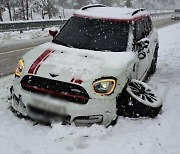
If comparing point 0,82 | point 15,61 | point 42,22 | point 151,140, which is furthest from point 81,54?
point 42,22

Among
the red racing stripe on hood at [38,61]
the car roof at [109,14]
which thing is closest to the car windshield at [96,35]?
the car roof at [109,14]

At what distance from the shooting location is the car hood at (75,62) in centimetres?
433

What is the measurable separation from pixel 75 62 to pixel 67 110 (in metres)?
0.88

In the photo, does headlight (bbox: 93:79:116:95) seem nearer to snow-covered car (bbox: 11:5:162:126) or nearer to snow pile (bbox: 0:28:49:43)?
snow-covered car (bbox: 11:5:162:126)

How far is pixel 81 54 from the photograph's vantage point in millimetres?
5055

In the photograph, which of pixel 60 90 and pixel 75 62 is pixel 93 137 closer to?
pixel 60 90

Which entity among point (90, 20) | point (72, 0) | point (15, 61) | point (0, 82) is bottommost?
point (72, 0)

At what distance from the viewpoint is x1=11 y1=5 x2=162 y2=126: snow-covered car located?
420 cm

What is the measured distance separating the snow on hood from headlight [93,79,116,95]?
15 centimetres

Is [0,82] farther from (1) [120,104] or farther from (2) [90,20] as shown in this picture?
(1) [120,104]

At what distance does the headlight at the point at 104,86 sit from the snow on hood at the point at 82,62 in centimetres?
15

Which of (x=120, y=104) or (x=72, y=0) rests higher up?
(x=120, y=104)

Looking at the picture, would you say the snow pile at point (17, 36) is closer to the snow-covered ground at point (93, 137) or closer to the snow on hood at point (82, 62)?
the snow on hood at point (82, 62)

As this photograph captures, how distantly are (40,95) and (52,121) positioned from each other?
0.41 metres
